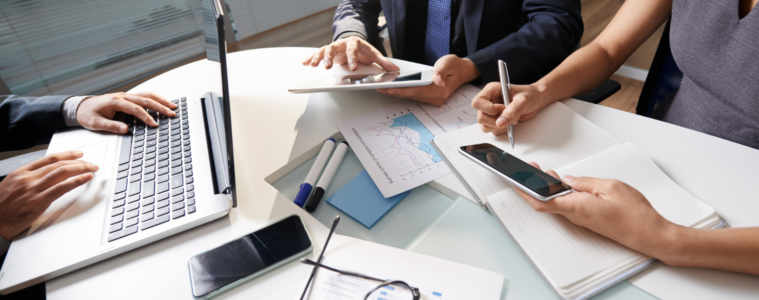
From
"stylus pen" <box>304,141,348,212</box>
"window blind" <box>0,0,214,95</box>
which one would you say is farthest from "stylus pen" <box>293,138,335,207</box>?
"window blind" <box>0,0,214,95</box>

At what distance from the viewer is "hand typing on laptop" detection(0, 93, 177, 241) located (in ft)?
1.91

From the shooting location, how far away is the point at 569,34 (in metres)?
0.99

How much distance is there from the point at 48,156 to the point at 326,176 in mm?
562

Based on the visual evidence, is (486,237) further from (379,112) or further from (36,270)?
(36,270)

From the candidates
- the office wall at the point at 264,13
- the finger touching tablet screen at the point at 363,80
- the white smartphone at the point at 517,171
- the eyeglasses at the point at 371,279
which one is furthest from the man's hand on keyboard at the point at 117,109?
the office wall at the point at 264,13

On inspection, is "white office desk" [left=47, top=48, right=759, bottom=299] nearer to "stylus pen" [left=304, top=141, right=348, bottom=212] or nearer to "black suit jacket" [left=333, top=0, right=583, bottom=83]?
"stylus pen" [left=304, top=141, right=348, bottom=212]

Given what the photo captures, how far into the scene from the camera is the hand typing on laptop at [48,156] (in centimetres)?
58

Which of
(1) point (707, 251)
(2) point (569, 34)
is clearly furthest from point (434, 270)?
(2) point (569, 34)

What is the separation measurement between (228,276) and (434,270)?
0.28 m

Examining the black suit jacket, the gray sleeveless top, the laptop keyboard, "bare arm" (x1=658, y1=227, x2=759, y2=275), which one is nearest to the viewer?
"bare arm" (x1=658, y1=227, x2=759, y2=275)

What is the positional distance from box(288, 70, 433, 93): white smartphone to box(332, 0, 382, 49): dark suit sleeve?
0.31m

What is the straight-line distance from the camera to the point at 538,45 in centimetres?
93

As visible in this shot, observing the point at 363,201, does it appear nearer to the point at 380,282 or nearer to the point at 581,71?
the point at 380,282

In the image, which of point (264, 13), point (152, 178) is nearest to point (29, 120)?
point (152, 178)
